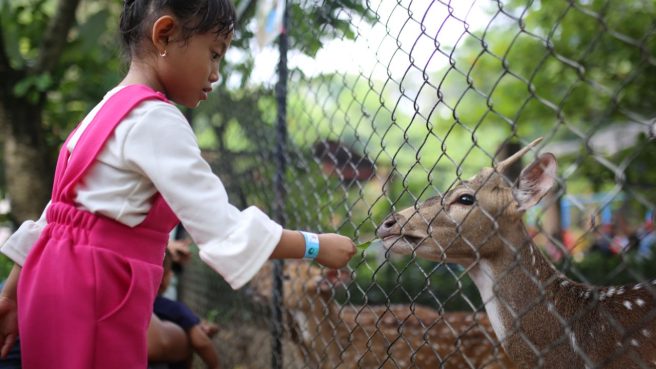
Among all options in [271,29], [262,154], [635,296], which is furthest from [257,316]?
[635,296]

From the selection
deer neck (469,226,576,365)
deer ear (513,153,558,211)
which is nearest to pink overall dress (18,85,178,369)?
deer neck (469,226,576,365)

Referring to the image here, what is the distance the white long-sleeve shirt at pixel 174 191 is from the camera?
1.64 meters

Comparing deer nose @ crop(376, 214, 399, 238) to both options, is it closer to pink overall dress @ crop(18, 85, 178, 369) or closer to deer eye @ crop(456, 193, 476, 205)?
deer eye @ crop(456, 193, 476, 205)

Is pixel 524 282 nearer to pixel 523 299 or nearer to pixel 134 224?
pixel 523 299

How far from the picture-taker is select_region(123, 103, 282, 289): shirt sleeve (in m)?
1.64

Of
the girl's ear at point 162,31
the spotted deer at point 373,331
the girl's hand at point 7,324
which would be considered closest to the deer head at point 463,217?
the spotted deer at point 373,331

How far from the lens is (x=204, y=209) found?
64.8 inches

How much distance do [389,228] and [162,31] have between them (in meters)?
1.25

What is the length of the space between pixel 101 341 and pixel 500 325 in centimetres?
158

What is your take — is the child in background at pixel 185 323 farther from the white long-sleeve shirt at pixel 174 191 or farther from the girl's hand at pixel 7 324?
the white long-sleeve shirt at pixel 174 191

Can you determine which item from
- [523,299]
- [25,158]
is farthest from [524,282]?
[25,158]

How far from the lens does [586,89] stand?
7.59m

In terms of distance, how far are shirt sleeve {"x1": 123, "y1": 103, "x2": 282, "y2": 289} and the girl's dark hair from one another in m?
0.36

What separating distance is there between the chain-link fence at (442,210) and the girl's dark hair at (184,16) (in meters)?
0.63
